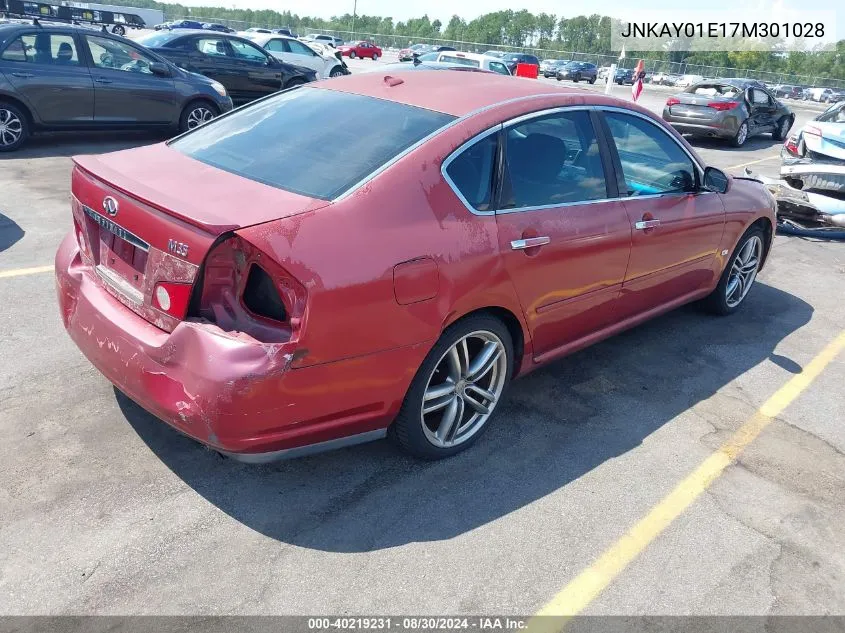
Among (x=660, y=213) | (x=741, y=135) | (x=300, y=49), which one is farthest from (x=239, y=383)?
(x=300, y=49)

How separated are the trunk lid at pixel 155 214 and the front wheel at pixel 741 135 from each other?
15116mm

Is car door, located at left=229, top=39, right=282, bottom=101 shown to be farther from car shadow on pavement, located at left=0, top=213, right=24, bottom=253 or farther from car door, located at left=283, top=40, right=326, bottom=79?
car shadow on pavement, located at left=0, top=213, right=24, bottom=253

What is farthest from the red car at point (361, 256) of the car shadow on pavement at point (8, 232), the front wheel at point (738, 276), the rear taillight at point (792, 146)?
the rear taillight at point (792, 146)

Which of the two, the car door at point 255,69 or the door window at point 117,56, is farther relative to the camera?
the car door at point 255,69

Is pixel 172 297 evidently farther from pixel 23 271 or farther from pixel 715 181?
pixel 715 181

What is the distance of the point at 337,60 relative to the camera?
62.6ft

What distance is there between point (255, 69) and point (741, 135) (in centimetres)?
1066

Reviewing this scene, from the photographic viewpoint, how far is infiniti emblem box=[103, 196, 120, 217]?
9.45 feet

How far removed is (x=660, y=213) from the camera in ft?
14.0

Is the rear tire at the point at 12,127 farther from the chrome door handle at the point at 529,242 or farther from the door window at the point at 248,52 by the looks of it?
the chrome door handle at the point at 529,242

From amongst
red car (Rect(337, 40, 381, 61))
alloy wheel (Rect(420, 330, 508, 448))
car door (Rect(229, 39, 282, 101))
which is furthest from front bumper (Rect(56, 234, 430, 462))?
red car (Rect(337, 40, 381, 61))

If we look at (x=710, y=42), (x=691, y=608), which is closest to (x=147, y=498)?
(x=691, y=608)

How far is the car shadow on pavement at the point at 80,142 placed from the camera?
912cm

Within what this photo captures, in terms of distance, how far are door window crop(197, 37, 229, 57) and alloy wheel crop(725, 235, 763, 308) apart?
10739mm
